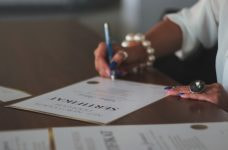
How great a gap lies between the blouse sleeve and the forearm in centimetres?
2

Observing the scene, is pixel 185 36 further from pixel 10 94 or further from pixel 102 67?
pixel 10 94

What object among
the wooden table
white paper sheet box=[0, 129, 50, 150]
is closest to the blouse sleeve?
the wooden table

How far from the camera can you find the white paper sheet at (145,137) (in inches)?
28.4

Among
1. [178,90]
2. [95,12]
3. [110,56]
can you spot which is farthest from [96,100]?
[95,12]

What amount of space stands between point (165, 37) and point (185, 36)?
7cm

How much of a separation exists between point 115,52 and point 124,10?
269 cm

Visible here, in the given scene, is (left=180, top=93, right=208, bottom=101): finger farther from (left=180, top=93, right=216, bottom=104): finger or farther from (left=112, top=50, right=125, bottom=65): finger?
(left=112, top=50, right=125, bottom=65): finger

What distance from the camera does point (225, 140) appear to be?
760mm

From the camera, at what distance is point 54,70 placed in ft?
3.90

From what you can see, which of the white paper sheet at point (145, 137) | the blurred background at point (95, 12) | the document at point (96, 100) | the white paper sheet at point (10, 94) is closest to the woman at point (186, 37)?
the document at point (96, 100)

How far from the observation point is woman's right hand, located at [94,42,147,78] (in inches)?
46.3

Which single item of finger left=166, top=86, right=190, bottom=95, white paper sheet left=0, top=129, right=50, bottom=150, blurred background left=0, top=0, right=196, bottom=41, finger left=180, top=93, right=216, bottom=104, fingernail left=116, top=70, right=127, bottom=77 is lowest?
blurred background left=0, top=0, right=196, bottom=41

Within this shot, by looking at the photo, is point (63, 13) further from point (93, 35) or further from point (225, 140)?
point (225, 140)

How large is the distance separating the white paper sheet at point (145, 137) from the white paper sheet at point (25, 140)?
0.02 m
